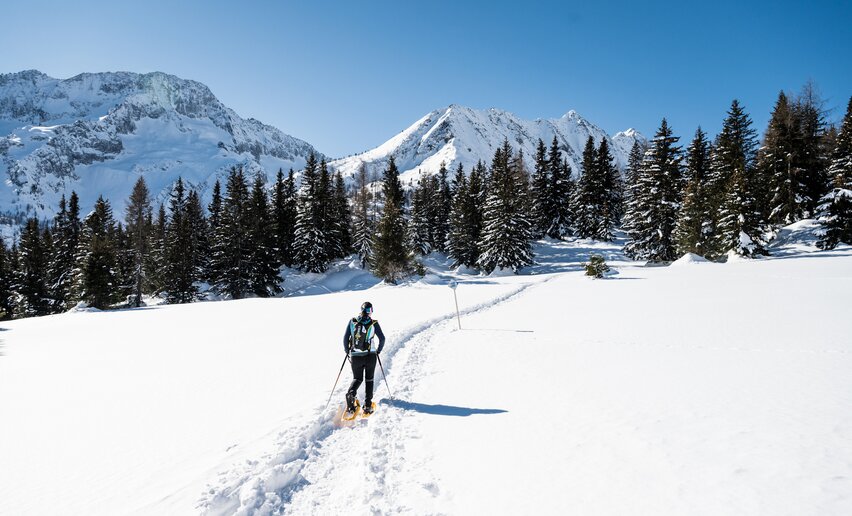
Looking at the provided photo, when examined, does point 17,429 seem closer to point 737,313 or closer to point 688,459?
point 688,459

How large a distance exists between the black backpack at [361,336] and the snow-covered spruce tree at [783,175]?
1719 inches

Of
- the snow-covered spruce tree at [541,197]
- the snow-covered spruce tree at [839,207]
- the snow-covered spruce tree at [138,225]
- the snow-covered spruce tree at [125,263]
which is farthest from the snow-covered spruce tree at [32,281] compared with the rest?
the snow-covered spruce tree at [839,207]

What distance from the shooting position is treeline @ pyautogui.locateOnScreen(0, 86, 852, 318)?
111 ft

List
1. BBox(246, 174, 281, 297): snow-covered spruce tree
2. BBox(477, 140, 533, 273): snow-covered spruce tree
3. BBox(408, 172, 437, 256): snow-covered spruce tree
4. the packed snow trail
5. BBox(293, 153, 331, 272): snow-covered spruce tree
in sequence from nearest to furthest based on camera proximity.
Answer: the packed snow trail
BBox(246, 174, 281, 297): snow-covered spruce tree
BBox(477, 140, 533, 273): snow-covered spruce tree
BBox(293, 153, 331, 272): snow-covered spruce tree
BBox(408, 172, 437, 256): snow-covered spruce tree

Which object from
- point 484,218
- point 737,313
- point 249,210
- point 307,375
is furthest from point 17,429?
point 484,218

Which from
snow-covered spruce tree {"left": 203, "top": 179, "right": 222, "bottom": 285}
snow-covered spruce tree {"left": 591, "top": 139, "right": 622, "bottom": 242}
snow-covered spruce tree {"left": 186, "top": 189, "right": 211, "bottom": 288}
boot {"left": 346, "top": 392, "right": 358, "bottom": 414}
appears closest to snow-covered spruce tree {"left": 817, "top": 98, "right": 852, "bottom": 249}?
snow-covered spruce tree {"left": 591, "top": 139, "right": 622, "bottom": 242}

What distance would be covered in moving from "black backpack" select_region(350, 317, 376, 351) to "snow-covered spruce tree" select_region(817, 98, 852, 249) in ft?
131

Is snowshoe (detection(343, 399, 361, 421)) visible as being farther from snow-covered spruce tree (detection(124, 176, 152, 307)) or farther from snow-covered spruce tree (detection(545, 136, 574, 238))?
snow-covered spruce tree (detection(545, 136, 574, 238))

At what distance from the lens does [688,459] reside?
5035 millimetres

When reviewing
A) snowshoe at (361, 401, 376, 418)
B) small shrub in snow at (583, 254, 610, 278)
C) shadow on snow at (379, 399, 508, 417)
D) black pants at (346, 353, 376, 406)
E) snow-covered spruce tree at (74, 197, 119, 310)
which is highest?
snow-covered spruce tree at (74, 197, 119, 310)

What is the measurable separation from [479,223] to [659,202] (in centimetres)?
2055

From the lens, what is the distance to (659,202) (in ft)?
129

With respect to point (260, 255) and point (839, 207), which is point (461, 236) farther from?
point (839, 207)

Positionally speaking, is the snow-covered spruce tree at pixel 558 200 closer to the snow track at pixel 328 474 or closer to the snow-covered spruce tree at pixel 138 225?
the snow-covered spruce tree at pixel 138 225
